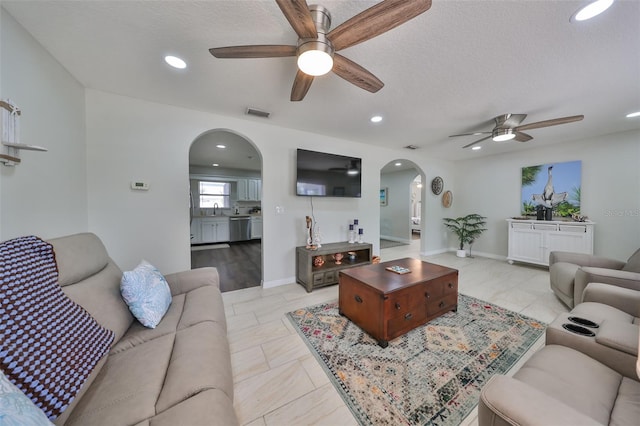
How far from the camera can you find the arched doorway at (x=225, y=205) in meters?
4.86

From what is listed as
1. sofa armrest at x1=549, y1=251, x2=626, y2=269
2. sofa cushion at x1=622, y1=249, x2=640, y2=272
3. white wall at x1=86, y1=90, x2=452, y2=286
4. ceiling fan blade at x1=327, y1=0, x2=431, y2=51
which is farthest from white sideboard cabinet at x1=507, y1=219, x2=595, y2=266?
ceiling fan blade at x1=327, y1=0, x2=431, y2=51

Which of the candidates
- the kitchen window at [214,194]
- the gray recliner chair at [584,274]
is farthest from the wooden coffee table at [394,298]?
the kitchen window at [214,194]

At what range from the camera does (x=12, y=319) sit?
0.79 metres

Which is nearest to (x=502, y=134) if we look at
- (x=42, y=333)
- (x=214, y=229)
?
(x=42, y=333)

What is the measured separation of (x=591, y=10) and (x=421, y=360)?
246cm

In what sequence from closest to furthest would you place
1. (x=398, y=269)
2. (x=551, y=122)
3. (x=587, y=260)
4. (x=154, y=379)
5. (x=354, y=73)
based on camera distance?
(x=154, y=379)
(x=354, y=73)
(x=398, y=269)
(x=551, y=122)
(x=587, y=260)

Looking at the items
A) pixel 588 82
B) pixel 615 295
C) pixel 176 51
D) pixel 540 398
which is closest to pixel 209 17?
pixel 176 51

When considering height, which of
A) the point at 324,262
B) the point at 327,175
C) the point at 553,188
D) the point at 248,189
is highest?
the point at 248,189

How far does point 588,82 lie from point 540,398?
2.80m

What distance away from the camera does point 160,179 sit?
8.20 feet

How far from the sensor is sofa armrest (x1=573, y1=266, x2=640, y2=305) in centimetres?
187

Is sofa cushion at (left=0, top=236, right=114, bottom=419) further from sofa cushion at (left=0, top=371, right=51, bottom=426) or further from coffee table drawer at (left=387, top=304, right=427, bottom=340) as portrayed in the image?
coffee table drawer at (left=387, top=304, right=427, bottom=340)

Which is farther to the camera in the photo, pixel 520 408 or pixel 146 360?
pixel 146 360

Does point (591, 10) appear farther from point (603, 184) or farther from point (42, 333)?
point (603, 184)
